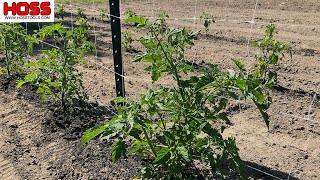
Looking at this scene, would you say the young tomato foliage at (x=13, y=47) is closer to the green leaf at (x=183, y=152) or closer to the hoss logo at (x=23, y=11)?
the hoss logo at (x=23, y=11)

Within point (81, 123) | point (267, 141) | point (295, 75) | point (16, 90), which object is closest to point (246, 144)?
point (267, 141)

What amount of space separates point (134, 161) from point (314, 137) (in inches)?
76.5

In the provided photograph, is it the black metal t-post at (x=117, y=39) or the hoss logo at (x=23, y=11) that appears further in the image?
the hoss logo at (x=23, y=11)

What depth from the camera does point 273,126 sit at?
168 inches

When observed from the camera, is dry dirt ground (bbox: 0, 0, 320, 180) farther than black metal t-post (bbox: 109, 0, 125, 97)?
No

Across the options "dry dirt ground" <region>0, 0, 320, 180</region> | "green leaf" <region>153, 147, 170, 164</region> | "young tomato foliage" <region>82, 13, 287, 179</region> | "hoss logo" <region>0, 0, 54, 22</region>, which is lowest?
"dry dirt ground" <region>0, 0, 320, 180</region>

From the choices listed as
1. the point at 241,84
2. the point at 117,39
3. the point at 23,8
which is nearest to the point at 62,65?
the point at 117,39

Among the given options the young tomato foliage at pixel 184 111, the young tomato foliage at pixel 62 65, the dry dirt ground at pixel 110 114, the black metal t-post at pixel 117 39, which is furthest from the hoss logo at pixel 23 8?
the young tomato foliage at pixel 184 111

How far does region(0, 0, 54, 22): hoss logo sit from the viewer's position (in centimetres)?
797

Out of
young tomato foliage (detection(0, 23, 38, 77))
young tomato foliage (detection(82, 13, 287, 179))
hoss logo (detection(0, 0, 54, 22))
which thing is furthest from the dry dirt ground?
hoss logo (detection(0, 0, 54, 22))

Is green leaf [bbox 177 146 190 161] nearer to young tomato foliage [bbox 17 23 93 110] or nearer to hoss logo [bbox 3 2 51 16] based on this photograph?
young tomato foliage [bbox 17 23 93 110]

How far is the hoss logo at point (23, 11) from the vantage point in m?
7.97

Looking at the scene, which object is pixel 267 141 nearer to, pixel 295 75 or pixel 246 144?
pixel 246 144

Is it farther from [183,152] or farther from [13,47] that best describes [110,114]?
[183,152]
